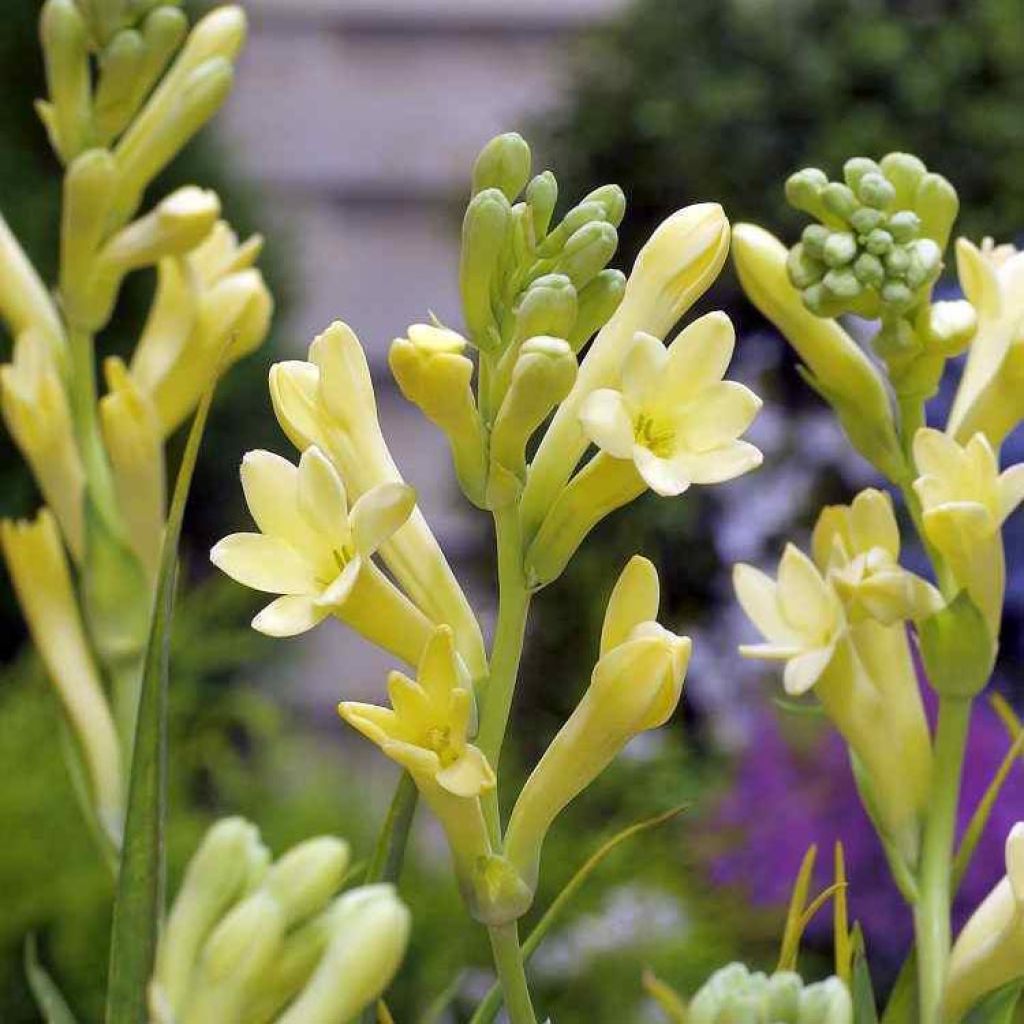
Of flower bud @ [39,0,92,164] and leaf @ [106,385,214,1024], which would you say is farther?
flower bud @ [39,0,92,164]

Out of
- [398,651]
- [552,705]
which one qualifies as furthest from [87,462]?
[552,705]

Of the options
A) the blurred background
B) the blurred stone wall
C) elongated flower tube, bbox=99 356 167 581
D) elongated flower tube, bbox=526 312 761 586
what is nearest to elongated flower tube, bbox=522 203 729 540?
elongated flower tube, bbox=526 312 761 586

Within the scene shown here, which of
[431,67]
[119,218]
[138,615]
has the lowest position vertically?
[431,67]

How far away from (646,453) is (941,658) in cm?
11

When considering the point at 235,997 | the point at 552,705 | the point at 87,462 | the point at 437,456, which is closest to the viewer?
the point at 235,997

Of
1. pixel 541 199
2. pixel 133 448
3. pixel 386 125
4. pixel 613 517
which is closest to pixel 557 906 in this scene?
pixel 541 199

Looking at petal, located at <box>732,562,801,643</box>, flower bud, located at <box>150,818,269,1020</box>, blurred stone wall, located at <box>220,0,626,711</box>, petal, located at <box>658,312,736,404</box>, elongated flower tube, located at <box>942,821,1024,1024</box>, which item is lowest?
blurred stone wall, located at <box>220,0,626,711</box>

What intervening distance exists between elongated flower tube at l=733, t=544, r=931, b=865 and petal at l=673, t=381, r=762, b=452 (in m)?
0.06

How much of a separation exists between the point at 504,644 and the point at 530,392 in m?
0.05

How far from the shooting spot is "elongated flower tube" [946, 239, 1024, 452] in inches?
18.0

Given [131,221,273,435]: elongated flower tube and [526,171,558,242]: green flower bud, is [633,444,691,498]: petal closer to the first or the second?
[526,171,558,242]: green flower bud

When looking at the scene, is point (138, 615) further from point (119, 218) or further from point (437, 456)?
point (437, 456)

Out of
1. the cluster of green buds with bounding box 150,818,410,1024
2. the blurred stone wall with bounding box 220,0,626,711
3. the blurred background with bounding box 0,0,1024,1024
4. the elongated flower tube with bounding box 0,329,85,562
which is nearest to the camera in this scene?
the cluster of green buds with bounding box 150,818,410,1024

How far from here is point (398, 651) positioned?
41 cm
